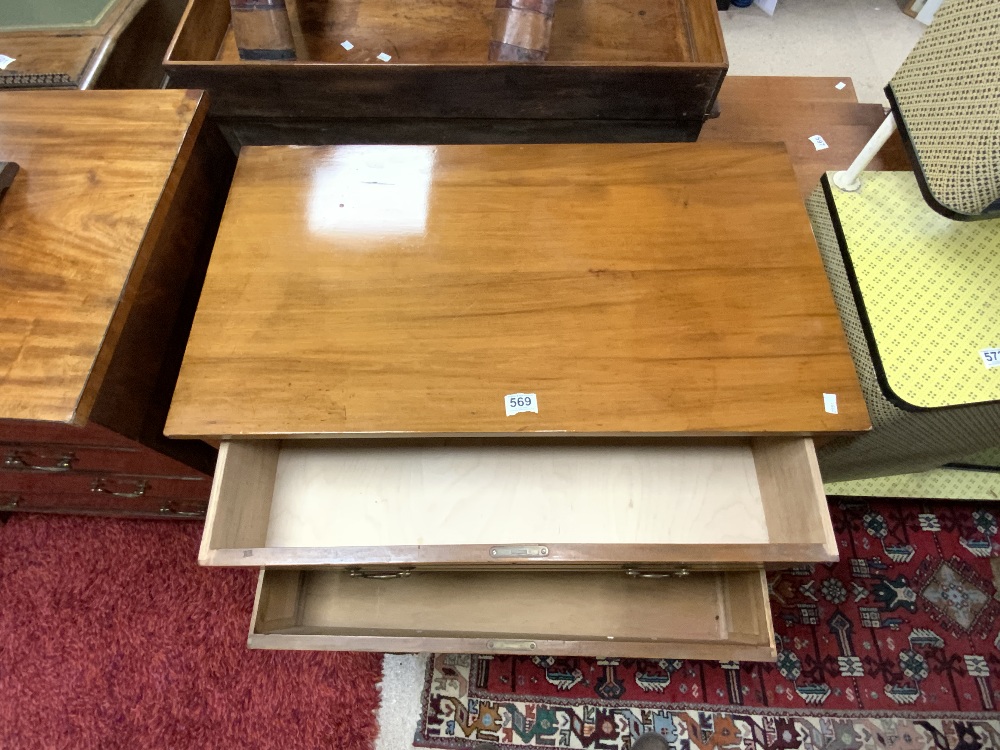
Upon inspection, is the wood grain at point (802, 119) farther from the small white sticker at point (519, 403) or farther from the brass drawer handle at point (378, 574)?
the brass drawer handle at point (378, 574)

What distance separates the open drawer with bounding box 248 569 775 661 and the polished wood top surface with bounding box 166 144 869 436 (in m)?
0.30

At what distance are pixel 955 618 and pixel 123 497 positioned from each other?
Answer: 156cm

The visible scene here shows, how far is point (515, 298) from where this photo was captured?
0.78m

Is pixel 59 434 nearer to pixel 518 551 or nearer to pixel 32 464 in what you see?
pixel 32 464

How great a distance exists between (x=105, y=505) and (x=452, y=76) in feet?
3.30

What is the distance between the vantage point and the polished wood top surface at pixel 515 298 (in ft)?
2.35

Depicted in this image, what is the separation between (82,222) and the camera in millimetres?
787

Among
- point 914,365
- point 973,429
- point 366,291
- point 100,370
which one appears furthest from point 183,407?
point 973,429

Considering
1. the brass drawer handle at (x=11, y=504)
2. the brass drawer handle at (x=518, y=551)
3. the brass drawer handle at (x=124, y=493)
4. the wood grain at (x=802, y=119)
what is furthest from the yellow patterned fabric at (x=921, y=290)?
the brass drawer handle at (x=11, y=504)

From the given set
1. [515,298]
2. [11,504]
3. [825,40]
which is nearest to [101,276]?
[515,298]

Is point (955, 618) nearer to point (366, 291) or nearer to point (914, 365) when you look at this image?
point (914, 365)

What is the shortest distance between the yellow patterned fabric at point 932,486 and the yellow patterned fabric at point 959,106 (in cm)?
56

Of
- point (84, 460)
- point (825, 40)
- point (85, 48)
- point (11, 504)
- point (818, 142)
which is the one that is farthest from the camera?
point (825, 40)

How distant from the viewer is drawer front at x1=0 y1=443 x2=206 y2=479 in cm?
86
